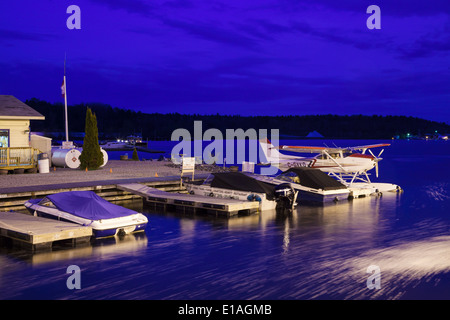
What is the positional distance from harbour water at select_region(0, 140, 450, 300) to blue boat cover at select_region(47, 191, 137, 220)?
2.99ft

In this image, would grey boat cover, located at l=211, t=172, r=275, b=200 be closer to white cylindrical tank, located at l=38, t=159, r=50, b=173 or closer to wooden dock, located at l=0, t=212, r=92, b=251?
wooden dock, located at l=0, t=212, r=92, b=251

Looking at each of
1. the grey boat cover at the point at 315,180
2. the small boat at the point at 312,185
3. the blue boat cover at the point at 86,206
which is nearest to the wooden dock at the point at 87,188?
the blue boat cover at the point at 86,206

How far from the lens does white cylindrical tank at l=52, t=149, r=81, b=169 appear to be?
1176 inches

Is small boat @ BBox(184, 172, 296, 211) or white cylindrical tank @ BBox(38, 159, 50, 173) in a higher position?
white cylindrical tank @ BBox(38, 159, 50, 173)

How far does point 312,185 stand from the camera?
24766mm

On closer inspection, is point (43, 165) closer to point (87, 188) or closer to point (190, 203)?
point (87, 188)

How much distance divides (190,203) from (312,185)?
7430 mm

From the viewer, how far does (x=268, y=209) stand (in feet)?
71.7

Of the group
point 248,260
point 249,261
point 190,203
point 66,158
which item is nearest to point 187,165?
point 190,203

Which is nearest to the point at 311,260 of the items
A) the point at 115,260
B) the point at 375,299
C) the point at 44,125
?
the point at 375,299

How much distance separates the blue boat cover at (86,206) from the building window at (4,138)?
1269cm

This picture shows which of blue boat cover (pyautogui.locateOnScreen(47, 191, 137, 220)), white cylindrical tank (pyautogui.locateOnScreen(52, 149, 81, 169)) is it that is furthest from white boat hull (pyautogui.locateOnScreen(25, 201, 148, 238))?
white cylindrical tank (pyautogui.locateOnScreen(52, 149, 81, 169))

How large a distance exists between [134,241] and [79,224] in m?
1.92

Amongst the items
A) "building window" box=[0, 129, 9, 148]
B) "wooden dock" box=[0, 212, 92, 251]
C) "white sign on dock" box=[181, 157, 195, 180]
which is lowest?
"wooden dock" box=[0, 212, 92, 251]
